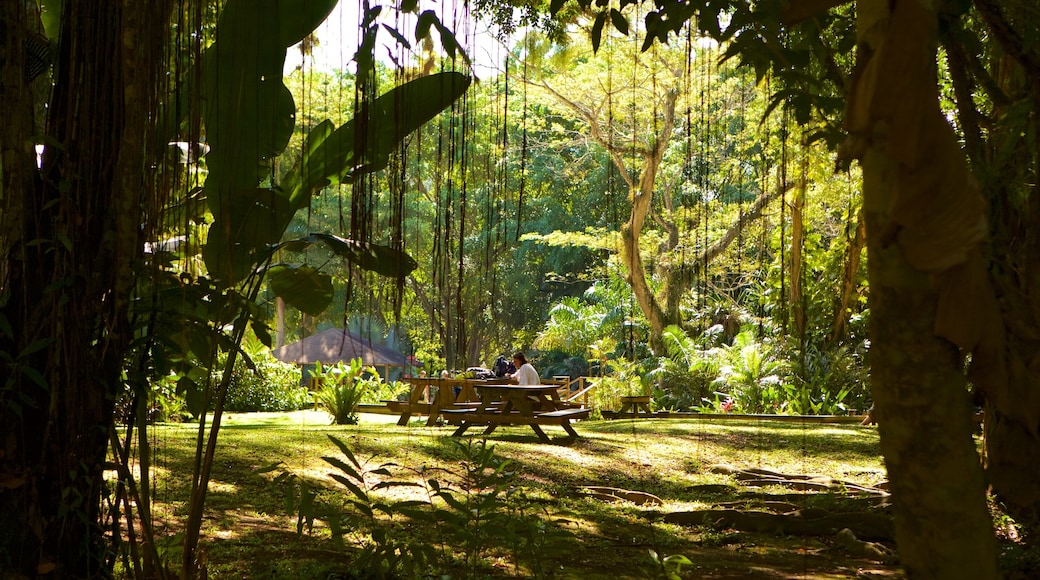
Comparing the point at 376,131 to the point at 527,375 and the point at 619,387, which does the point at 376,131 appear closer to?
the point at 527,375

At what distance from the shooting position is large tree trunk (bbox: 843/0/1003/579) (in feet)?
4.07

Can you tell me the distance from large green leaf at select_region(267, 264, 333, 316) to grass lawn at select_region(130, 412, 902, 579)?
0.73 metres

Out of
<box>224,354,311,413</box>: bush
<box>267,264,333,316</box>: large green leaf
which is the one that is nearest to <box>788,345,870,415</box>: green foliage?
<box>224,354,311,413</box>: bush

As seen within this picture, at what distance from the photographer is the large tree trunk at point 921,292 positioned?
1.24 metres

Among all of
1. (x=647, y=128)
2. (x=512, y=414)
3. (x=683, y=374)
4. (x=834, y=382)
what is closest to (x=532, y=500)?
(x=512, y=414)

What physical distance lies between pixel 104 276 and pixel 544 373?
2624 cm

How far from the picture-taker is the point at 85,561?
212cm

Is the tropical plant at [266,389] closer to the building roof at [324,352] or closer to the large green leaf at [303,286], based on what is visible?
the building roof at [324,352]

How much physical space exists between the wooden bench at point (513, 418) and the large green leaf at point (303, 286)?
414 cm

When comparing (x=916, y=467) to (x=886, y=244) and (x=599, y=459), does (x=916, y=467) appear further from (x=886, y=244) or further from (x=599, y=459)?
(x=599, y=459)

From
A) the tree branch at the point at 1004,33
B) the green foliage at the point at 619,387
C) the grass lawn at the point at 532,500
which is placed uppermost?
the tree branch at the point at 1004,33

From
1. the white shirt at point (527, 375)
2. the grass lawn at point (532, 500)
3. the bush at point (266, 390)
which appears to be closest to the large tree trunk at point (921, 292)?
the grass lawn at point (532, 500)

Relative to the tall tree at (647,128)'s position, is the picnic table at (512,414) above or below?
below

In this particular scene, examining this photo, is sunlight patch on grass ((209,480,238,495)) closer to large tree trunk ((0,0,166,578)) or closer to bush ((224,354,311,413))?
large tree trunk ((0,0,166,578))
